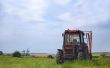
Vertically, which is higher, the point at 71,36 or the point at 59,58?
the point at 71,36

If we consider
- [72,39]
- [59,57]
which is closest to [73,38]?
[72,39]

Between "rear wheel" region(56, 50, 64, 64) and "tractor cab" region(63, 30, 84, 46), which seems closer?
"rear wheel" region(56, 50, 64, 64)

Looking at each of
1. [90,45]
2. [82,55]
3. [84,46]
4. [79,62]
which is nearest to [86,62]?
[79,62]

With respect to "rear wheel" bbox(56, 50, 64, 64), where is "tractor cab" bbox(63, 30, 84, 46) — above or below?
above

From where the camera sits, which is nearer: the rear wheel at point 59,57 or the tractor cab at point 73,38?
the rear wheel at point 59,57

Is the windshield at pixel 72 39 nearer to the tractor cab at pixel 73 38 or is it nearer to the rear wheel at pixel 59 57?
the tractor cab at pixel 73 38

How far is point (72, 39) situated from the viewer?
26.6 meters

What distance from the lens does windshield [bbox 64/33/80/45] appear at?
26.5 m

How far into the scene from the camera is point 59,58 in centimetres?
2611

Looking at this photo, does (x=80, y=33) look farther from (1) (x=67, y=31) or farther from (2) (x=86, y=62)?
(2) (x=86, y=62)

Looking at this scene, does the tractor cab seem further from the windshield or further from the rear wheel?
the rear wheel

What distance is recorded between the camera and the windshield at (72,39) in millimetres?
26453

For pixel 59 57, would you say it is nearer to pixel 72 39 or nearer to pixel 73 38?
pixel 72 39

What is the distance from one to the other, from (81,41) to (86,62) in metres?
3.28
